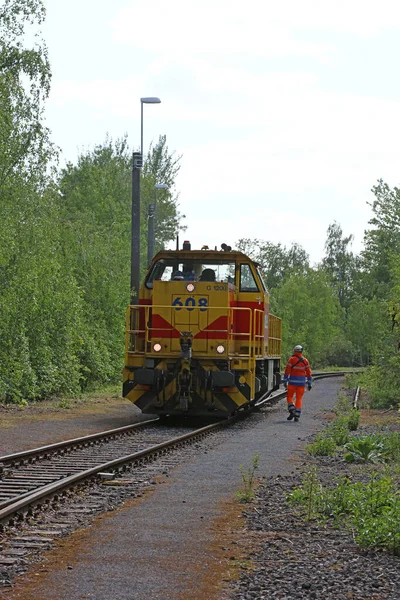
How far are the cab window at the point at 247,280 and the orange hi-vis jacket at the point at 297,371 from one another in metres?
1.74

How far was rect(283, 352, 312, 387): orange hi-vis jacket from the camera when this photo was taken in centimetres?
2028

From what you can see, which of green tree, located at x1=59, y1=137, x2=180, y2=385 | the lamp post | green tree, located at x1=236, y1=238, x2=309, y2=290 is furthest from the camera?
green tree, located at x1=236, y1=238, x2=309, y2=290

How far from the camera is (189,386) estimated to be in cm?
1870

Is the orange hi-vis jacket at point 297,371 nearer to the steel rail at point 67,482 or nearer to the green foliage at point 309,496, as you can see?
the steel rail at point 67,482

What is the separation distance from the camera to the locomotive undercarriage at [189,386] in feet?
61.4

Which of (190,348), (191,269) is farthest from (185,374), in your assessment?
(191,269)

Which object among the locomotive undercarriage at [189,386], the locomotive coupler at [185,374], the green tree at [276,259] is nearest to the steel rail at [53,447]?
the locomotive undercarriage at [189,386]

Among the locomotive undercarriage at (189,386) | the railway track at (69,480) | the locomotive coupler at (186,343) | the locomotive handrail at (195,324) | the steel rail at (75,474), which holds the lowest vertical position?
the railway track at (69,480)

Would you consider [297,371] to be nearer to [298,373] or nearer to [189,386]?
[298,373]

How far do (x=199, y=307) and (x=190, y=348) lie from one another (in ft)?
3.04

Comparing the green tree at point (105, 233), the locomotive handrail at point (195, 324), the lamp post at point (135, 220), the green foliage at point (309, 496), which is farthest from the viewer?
the green tree at point (105, 233)

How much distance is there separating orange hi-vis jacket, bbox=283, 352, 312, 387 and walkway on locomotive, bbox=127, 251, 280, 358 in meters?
0.84

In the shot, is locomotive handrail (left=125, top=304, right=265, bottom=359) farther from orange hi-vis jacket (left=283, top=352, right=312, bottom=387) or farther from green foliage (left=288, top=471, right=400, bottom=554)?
green foliage (left=288, top=471, right=400, bottom=554)

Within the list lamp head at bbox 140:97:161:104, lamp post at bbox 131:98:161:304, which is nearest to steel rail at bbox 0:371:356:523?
lamp post at bbox 131:98:161:304
